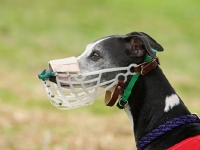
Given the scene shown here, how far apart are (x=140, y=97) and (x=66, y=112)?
15.1ft

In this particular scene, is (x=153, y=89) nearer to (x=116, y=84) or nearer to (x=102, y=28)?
(x=116, y=84)

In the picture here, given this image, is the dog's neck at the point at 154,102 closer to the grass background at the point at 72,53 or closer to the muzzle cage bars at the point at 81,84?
the muzzle cage bars at the point at 81,84

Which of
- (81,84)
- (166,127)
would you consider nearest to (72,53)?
(81,84)

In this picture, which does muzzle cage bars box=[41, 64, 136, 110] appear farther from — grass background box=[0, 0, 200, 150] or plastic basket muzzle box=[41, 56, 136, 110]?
grass background box=[0, 0, 200, 150]

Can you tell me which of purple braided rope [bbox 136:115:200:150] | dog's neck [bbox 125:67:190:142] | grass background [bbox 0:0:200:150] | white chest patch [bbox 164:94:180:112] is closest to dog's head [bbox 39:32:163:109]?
dog's neck [bbox 125:67:190:142]

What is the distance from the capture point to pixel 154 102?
3979 mm

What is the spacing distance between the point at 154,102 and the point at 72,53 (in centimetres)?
1074

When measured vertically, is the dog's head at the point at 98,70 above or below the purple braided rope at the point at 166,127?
above

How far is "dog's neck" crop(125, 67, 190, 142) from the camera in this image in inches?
156

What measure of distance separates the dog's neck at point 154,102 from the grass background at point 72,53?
2.38 metres

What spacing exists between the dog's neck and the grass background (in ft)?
7.82

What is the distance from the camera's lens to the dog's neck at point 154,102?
156 inches

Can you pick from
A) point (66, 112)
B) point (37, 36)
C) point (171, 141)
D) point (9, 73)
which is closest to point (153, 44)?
point (171, 141)

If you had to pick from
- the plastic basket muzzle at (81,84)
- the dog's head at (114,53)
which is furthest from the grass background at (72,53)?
the dog's head at (114,53)
